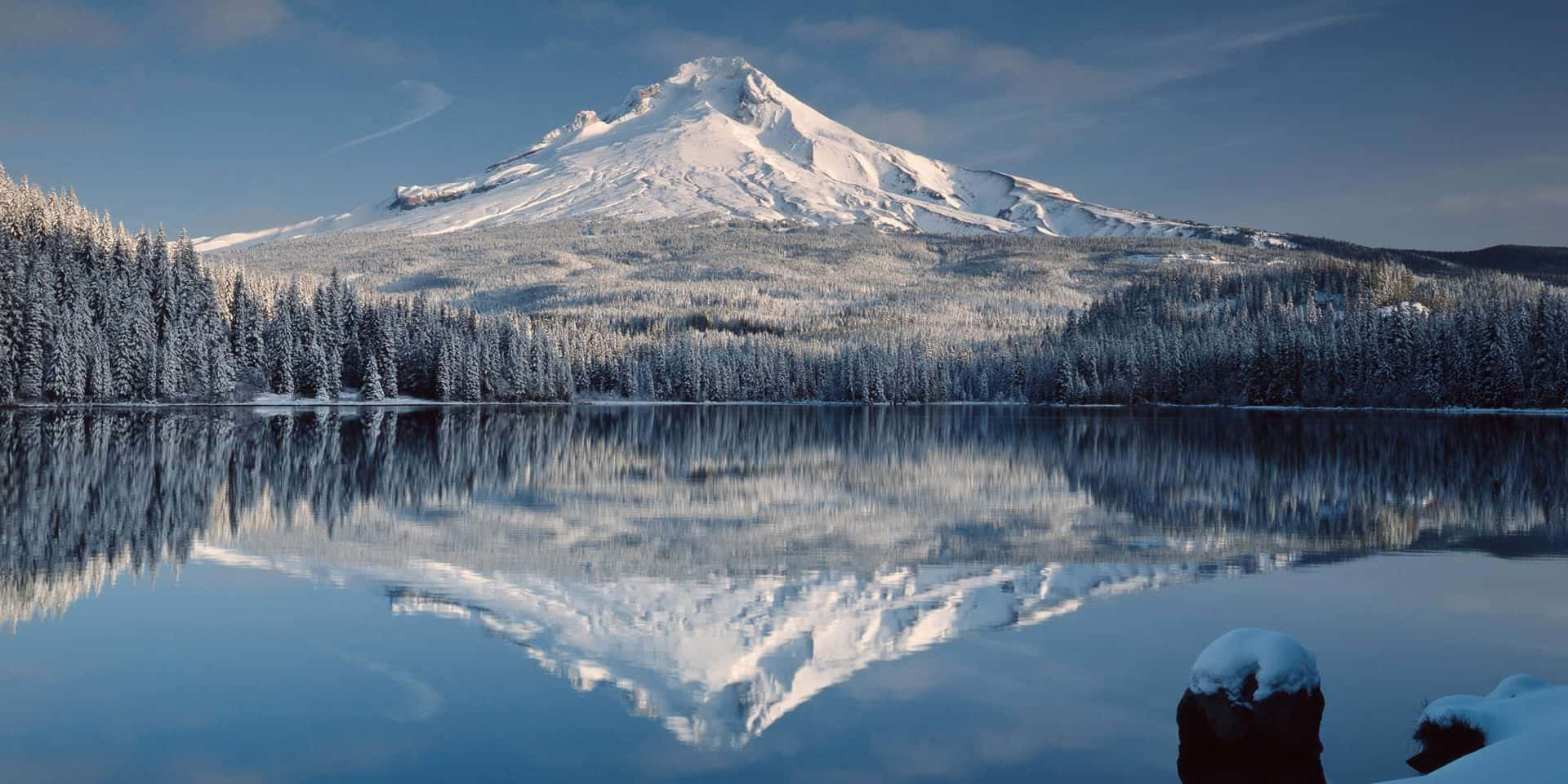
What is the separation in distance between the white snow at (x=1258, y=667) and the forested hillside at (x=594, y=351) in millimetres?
91331

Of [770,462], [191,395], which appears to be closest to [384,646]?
[770,462]

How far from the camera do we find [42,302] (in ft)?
267

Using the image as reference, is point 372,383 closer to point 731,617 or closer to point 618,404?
point 618,404

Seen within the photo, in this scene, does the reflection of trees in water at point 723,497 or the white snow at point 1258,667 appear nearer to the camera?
the white snow at point 1258,667

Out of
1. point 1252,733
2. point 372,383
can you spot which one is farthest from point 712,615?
point 372,383

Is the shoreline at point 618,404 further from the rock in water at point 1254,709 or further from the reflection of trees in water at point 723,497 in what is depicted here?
the rock in water at point 1254,709

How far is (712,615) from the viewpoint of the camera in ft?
48.4

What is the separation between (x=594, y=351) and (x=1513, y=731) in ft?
482

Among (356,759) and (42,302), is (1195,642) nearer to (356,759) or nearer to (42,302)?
(356,759)

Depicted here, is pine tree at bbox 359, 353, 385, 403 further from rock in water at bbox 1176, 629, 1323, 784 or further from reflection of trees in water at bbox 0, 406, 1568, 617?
rock in water at bbox 1176, 629, 1323, 784

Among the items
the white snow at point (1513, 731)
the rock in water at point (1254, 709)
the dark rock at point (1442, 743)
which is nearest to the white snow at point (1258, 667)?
the rock in water at point (1254, 709)

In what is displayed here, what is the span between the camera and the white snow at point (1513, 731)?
24.3ft

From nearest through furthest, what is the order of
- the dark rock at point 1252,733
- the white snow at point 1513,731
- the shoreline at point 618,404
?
1. the white snow at point 1513,731
2. the dark rock at point 1252,733
3. the shoreline at point 618,404

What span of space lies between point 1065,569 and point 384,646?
11153 mm
